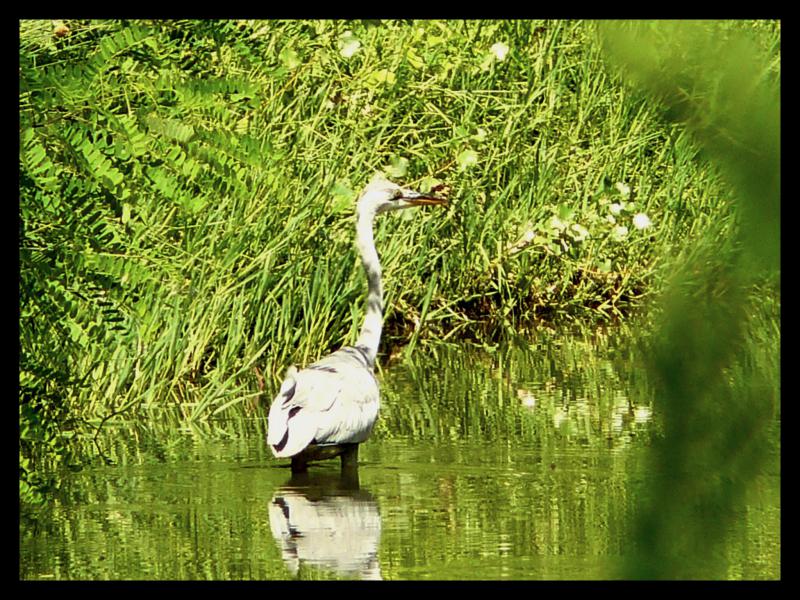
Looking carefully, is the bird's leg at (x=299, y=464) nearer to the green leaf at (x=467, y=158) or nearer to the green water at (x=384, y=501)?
the green water at (x=384, y=501)

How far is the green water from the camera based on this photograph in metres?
5.08

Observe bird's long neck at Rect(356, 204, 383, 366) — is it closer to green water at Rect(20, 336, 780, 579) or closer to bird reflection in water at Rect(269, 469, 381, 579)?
green water at Rect(20, 336, 780, 579)

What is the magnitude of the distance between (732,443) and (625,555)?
0.43ft

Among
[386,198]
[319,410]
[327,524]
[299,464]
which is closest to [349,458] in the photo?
[299,464]

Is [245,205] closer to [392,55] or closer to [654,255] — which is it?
[392,55]

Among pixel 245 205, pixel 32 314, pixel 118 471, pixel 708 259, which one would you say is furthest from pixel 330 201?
pixel 708 259

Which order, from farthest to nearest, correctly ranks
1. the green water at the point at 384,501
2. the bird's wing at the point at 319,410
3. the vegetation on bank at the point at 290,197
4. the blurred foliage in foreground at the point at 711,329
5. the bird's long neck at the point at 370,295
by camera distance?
the bird's long neck at the point at 370,295 < the bird's wing at the point at 319,410 < the green water at the point at 384,501 < the vegetation on bank at the point at 290,197 < the blurred foliage in foreground at the point at 711,329

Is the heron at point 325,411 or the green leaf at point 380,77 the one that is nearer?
the heron at point 325,411

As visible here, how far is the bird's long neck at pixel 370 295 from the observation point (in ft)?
24.8

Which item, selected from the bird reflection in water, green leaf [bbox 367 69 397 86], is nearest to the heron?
the bird reflection in water

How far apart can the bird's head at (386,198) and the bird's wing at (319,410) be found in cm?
142

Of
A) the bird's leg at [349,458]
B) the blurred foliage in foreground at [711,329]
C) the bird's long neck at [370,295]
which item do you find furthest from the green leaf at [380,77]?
the blurred foliage in foreground at [711,329]

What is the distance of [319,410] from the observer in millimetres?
6500
